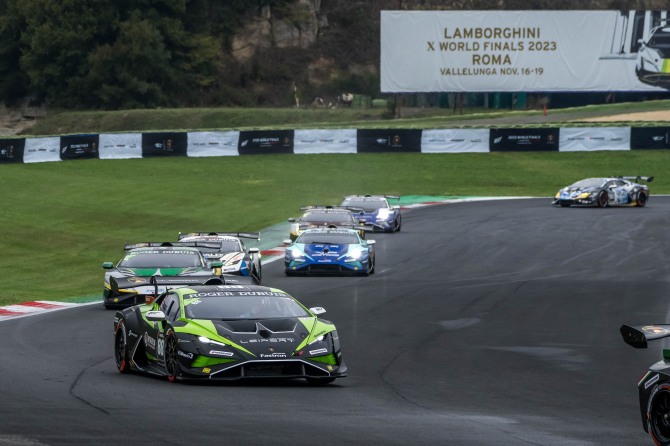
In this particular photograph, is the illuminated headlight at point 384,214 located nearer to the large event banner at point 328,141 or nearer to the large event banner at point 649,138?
the large event banner at point 328,141

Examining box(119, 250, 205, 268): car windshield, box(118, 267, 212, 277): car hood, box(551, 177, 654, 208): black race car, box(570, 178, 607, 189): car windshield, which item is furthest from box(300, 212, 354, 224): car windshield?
box(570, 178, 607, 189): car windshield

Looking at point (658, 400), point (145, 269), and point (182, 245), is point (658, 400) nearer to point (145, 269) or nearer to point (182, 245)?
point (145, 269)

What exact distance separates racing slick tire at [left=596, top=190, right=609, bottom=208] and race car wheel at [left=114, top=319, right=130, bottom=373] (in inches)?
1401

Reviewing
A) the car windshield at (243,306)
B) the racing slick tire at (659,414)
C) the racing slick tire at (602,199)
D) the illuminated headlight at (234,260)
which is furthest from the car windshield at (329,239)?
the racing slick tire at (659,414)

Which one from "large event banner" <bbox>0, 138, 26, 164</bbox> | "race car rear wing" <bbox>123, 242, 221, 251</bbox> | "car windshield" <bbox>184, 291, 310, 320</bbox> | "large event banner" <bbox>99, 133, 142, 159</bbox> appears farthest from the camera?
"large event banner" <bbox>99, 133, 142, 159</bbox>

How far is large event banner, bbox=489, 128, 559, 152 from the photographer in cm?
6338

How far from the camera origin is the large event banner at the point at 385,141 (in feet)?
207

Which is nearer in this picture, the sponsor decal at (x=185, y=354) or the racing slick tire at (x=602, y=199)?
the sponsor decal at (x=185, y=354)

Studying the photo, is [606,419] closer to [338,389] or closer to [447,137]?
[338,389]

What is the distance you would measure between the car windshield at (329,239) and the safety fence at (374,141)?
1224 inches

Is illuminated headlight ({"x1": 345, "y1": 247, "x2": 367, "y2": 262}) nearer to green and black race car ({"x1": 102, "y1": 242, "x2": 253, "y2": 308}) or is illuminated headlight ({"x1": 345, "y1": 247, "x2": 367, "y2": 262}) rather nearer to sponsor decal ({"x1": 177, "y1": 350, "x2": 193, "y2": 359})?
green and black race car ({"x1": 102, "y1": 242, "x2": 253, "y2": 308})

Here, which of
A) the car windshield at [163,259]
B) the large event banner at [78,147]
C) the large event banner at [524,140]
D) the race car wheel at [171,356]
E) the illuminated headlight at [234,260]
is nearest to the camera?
the race car wheel at [171,356]

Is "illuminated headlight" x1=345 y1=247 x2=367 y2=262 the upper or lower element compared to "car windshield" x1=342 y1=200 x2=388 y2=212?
upper

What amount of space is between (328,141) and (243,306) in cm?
4760
